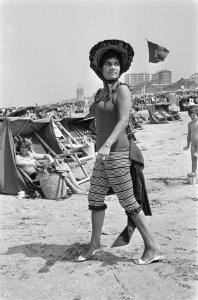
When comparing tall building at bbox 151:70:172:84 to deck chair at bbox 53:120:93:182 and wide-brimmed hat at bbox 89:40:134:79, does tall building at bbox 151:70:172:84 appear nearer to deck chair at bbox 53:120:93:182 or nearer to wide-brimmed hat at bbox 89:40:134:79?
deck chair at bbox 53:120:93:182

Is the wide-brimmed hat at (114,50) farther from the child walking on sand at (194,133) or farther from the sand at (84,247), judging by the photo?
the child walking on sand at (194,133)

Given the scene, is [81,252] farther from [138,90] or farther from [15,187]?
[138,90]

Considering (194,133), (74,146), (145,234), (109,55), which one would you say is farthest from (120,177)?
(74,146)

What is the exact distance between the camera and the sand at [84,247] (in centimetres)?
280

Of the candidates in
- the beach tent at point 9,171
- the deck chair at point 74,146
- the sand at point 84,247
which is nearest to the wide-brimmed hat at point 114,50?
the sand at point 84,247

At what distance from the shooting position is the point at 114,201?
548cm

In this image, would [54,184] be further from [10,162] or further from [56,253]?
[56,253]

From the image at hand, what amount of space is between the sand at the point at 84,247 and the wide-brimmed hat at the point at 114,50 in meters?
1.58

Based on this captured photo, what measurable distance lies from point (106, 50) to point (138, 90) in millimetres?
86059

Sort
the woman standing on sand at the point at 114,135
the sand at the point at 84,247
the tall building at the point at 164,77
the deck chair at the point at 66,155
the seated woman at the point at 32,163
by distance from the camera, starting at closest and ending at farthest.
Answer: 1. the sand at the point at 84,247
2. the woman standing on sand at the point at 114,135
3. the seated woman at the point at 32,163
4. the deck chair at the point at 66,155
5. the tall building at the point at 164,77

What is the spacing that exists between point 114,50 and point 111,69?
0.17 meters

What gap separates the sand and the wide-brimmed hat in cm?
158

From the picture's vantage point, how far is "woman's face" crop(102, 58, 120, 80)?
3109 millimetres

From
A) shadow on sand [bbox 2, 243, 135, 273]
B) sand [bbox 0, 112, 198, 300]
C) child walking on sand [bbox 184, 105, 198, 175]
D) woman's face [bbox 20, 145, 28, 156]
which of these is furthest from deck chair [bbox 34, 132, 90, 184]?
shadow on sand [bbox 2, 243, 135, 273]
